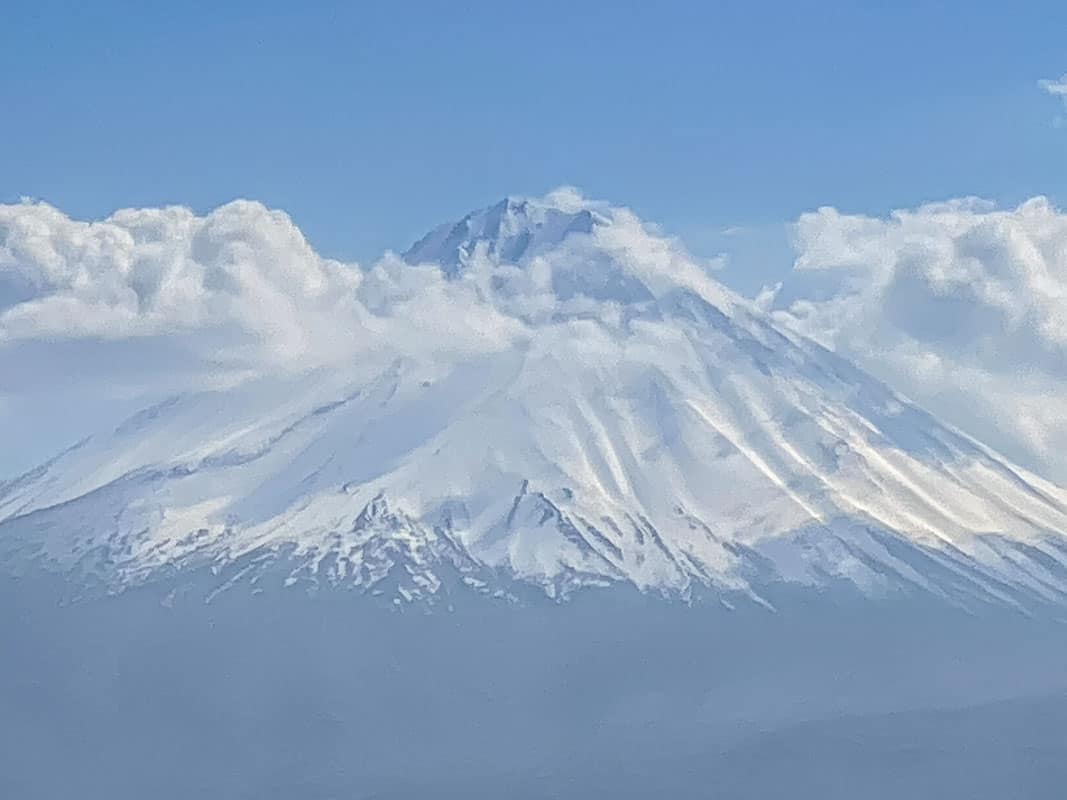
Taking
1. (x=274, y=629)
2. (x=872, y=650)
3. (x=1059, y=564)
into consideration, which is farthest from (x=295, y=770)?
(x=1059, y=564)

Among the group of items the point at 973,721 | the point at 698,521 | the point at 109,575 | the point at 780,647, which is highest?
the point at 109,575

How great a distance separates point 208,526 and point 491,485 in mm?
28450

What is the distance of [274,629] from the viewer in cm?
17888

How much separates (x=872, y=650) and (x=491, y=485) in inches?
1625

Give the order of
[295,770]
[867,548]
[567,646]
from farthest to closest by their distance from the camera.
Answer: [867,548], [567,646], [295,770]

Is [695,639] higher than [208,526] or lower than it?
lower

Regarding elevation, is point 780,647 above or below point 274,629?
below

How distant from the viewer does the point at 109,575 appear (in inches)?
7530

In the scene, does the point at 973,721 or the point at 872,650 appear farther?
the point at 872,650

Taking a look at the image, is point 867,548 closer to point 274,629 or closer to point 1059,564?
point 1059,564

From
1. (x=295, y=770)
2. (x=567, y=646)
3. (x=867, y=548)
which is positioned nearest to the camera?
(x=295, y=770)

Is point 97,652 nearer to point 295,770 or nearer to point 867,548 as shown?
point 295,770

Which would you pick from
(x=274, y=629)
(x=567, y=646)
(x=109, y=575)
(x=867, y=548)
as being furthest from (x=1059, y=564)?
(x=109, y=575)

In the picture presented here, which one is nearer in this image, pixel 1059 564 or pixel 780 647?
pixel 780 647
